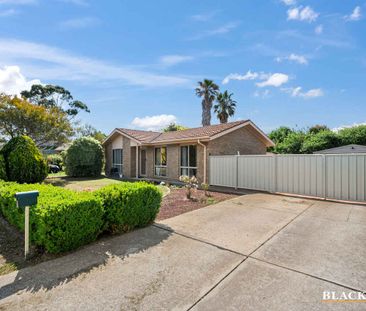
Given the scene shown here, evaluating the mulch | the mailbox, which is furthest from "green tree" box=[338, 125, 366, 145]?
the mailbox

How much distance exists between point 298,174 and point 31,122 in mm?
17416

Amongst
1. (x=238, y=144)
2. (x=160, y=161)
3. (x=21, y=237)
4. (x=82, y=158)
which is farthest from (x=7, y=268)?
(x=82, y=158)

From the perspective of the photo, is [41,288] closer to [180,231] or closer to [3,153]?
[180,231]

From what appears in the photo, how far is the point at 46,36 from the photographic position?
29.4ft

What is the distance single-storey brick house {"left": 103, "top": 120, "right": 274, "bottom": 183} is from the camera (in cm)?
1312

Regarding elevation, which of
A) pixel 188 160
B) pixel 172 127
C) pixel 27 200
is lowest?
A: pixel 27 200

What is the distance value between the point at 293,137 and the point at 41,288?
94.2 ft

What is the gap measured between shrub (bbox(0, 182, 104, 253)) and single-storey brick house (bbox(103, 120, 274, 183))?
28.8ft

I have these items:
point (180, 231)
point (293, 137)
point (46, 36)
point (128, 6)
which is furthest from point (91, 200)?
point (293, 137)

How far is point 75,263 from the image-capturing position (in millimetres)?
3723

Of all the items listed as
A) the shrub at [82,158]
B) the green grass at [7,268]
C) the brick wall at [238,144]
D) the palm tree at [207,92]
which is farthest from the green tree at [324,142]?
the green grass at [7,268]

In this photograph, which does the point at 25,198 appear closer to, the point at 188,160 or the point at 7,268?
the point at 7,268

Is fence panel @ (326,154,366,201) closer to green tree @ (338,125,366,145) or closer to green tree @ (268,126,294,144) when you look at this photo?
green tree @ (338,125,366,145)

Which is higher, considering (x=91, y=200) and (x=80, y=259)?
(x=91, y=200)
